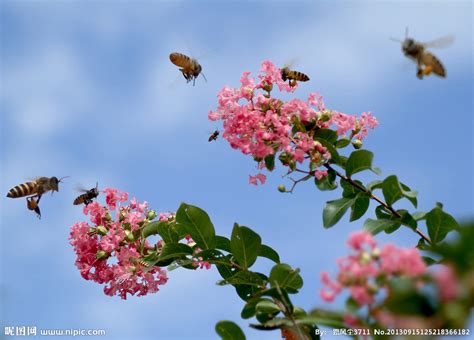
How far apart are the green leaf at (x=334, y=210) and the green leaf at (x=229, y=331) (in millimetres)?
708

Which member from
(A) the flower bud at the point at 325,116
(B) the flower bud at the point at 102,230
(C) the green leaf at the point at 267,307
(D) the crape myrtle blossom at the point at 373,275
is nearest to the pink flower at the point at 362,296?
(D) the crape myrtle blossom at the point at 373,275

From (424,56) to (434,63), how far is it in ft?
0.23

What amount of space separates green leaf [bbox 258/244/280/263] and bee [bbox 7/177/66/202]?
172 centimetres

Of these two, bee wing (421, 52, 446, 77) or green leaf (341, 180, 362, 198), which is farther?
green leaf (341, 180, 362, 198)

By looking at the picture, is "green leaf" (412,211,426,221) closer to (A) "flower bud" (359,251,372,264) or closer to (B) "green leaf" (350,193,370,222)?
(B) "green leaf" (350,193,370,222)

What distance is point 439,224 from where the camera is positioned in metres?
3.08

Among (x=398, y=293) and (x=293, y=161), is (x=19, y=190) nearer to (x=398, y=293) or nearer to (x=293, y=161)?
(x=293, y=161)

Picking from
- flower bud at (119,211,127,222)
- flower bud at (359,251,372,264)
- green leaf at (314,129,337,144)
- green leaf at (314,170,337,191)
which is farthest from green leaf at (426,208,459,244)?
flower bud at (119,211,127,222)

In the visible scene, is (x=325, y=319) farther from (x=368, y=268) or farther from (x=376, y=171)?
(x=376, y=171)

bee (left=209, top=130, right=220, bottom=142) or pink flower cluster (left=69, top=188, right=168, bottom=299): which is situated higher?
bee (left=209, top=130, right=220, bottom=142)

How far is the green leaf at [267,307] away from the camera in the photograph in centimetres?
277

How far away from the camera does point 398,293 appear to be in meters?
1.45

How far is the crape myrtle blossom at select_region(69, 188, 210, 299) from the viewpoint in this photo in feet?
12.4

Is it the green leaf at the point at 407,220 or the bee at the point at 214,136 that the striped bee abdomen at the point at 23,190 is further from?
the green leaf at the point at 407,220
